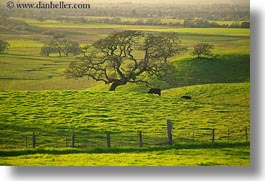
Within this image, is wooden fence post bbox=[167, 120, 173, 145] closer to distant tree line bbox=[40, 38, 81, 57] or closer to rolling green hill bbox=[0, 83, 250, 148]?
rolling green hill bbox=[0, 83, 250, 148]

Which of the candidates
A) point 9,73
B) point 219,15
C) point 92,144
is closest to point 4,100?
point 9,73

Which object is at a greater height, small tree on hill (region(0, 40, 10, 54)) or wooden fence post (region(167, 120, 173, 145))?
small tree on hill (region(0, 40, 10, 54))

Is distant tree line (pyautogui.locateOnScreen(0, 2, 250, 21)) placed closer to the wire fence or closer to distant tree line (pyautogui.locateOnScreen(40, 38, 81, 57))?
distant tree line (pyautogui.locateOnScreen(40, 38, 81, 57))

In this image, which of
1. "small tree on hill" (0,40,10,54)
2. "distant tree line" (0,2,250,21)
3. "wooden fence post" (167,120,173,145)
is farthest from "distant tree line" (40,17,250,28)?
"wooden fence post" (167,120,173,145)

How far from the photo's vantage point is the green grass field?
482 cm

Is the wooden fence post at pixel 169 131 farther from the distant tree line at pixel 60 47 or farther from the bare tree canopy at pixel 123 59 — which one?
the distant tree line at pixel 60 47

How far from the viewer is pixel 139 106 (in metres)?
4.86

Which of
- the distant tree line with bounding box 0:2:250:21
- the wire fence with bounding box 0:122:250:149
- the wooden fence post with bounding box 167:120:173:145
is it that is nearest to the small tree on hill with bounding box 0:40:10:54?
the distant tree line with bounding box 0:2:250:21

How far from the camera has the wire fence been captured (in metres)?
4.83

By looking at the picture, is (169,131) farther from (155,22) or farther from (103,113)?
(155,22)

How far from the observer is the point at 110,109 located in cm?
486

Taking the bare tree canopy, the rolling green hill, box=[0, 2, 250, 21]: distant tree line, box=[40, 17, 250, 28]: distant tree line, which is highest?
box=[0, 2, 250, 21]: distant tree line

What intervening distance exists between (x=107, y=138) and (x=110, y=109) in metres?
0.15

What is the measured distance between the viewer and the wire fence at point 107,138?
15.8ft
